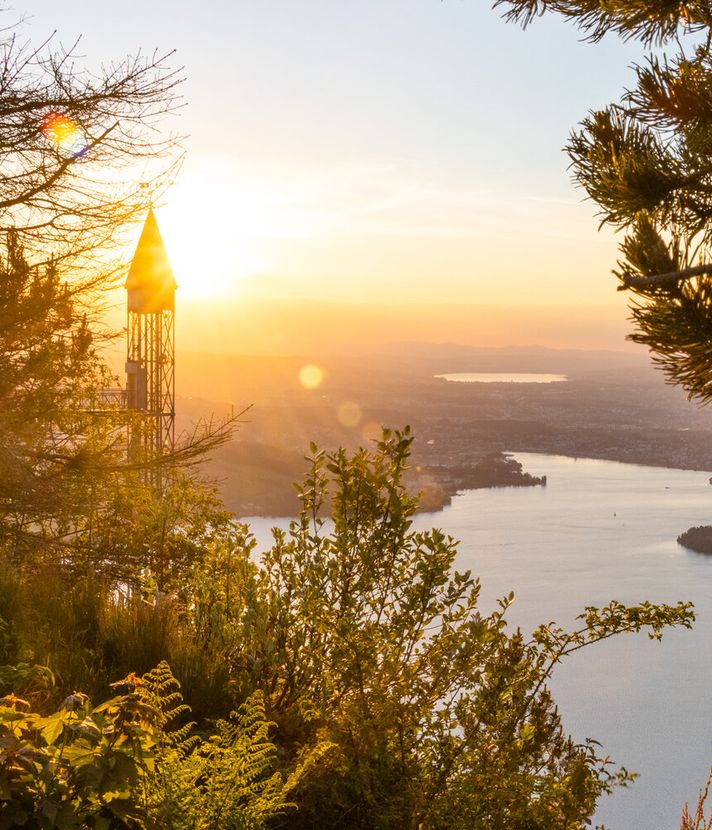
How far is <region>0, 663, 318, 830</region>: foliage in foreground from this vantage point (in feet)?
5.70

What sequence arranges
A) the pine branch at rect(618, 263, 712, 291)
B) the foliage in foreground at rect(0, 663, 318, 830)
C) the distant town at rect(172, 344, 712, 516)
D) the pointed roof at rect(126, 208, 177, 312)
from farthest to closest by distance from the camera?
the distant town at rect(172, 344, 712, 516) → the pointed roof at rect(126, 208, 177, 312) → the pine branch at rect(618, 263, 712, 291) → the foliage in foreground at rect(0, 663, 318, 830)

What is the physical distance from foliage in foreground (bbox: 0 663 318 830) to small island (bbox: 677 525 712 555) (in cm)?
3998

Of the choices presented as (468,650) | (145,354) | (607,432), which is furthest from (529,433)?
(468,650)

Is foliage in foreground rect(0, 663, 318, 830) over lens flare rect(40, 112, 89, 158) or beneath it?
beneath

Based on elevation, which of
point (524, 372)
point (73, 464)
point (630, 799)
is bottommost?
point (630, 799)

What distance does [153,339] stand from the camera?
14.5 m

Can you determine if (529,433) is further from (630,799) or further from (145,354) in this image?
(145,354)

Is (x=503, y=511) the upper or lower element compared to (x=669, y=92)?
lower

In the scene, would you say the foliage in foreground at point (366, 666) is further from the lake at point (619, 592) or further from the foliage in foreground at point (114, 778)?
the lake at point (619, 592)

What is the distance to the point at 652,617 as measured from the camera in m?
2.87

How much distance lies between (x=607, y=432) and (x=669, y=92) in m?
72.9

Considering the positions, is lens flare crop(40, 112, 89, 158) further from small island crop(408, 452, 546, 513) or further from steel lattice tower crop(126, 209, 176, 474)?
small island crop(408, 452, 546, 513)

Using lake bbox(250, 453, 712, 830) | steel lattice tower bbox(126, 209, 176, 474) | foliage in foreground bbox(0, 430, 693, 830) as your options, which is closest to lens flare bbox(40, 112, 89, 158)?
foliage in foreground bbox(0, 430, 693, 830)

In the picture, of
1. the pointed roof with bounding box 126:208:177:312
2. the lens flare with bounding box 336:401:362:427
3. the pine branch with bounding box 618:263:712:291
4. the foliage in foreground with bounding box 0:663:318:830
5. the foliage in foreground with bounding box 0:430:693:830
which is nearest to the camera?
the foliage in foreground with bounding box 0:663:318:830
